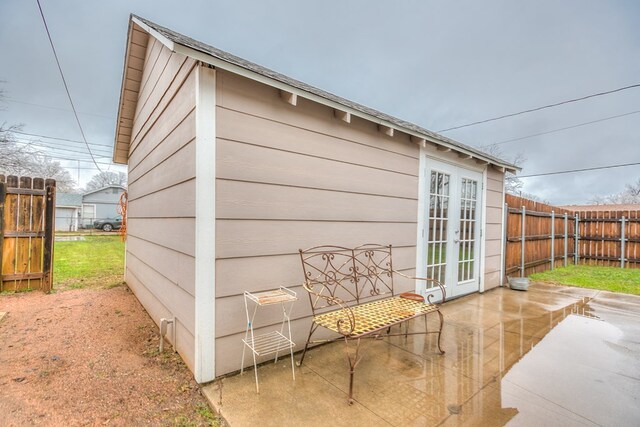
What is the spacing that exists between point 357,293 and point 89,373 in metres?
2.49

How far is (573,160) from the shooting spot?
23922mm

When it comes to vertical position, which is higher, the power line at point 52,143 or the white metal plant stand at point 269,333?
the power line at point 52,143

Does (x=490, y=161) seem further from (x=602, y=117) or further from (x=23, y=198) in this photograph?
(x=602, y=117)

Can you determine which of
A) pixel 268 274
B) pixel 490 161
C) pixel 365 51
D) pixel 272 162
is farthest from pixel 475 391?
pixel 365 51

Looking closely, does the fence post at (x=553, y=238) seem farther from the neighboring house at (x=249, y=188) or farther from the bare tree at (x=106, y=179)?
the bare tree at (x=106, y=179)

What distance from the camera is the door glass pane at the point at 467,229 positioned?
15.4 feet

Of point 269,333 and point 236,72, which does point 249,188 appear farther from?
point 269,333

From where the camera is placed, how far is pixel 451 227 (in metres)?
4.46

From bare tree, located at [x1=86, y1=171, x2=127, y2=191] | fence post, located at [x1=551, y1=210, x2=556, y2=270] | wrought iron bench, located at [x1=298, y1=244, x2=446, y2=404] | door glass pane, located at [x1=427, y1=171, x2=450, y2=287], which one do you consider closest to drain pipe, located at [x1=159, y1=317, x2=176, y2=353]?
wrought iron bench, located at [x1=298, y1=244, x2=446, y2=404]

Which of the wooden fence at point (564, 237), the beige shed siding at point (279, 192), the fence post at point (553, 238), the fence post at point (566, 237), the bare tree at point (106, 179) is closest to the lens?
the beige shed siding at point (279, 192)

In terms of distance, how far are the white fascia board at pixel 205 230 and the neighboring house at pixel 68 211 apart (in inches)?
1129

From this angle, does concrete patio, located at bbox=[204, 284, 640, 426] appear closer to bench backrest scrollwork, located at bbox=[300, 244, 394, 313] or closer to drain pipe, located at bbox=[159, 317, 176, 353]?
bench backrest scrollwork, located at bbox=[300, 244, 394, 313]

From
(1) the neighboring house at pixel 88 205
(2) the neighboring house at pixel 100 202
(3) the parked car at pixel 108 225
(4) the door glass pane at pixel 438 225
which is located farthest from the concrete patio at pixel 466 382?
(2) the neighboring house at pixel 100 202

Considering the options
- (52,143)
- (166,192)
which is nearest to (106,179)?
(52,143)
